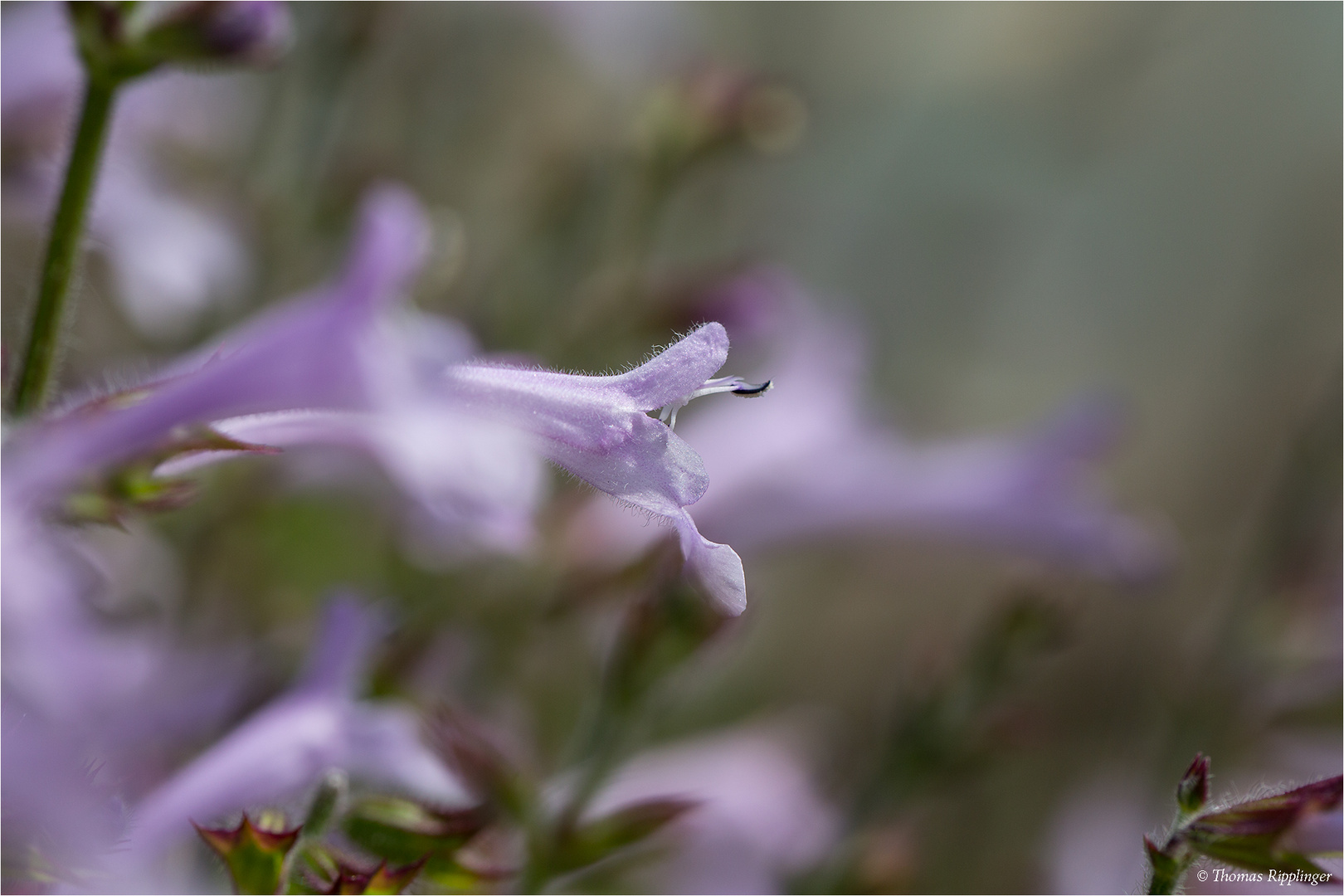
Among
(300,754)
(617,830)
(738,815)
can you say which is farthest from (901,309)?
(300,754)

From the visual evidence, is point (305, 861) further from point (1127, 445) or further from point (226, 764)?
point (1127, 445)

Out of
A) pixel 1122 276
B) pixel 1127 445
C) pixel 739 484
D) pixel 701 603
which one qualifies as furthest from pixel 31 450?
pixel 1127 445

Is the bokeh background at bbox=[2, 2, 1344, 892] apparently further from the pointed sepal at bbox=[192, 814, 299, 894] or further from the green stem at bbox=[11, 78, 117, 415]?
the pointed sepal at bbox=[192, 814, 299, 894]

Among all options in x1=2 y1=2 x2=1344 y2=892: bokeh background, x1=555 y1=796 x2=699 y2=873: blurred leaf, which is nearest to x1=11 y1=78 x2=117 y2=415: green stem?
x1=2 y1=2 x2=1344 y2=892: bokeh background

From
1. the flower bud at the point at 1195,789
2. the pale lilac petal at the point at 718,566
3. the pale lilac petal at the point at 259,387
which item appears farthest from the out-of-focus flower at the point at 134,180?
the flower bud at the point at 1195,789

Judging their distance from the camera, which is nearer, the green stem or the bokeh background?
the green stem
